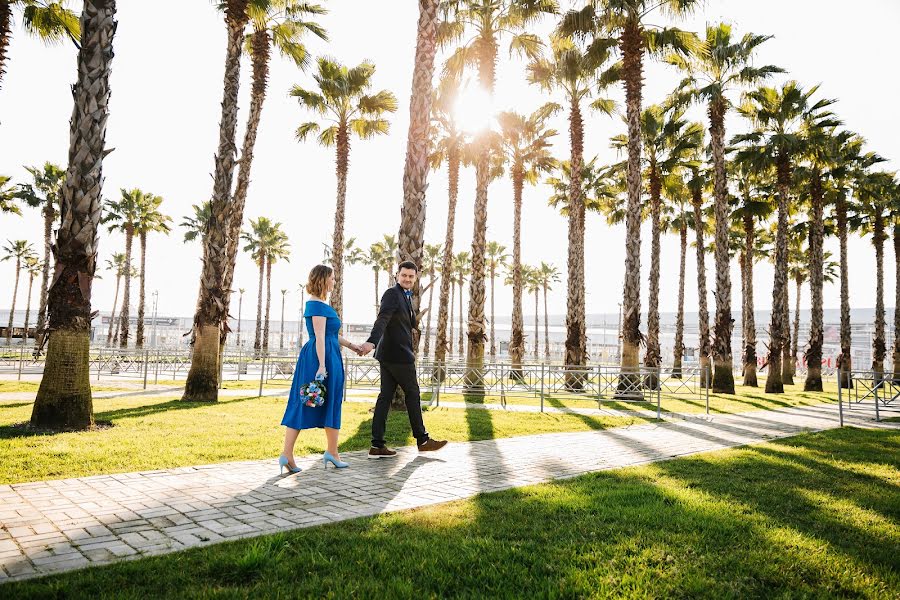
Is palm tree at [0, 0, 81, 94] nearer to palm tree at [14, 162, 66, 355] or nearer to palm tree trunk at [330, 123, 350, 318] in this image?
palm tree trunk at [330, 123, 350, 318]

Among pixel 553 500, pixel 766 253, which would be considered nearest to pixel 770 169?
pixel 766 253

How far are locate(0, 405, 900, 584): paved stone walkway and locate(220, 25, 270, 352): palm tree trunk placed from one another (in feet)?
32.8

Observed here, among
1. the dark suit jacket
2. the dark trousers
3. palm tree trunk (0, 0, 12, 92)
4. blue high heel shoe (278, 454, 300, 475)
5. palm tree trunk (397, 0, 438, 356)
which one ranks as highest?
palm tree trunk (0, 0, 12, 92)

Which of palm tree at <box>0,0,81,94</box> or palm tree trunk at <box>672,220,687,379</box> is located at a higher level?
palm tree at <box>0,0,81,94</box>

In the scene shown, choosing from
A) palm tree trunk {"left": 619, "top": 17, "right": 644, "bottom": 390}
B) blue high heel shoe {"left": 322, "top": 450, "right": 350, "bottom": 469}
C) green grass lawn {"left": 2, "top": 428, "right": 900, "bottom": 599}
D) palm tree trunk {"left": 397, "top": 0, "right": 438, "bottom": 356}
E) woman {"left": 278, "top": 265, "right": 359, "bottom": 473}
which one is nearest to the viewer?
green grass lawn {"left": 2, "top": 428, "right": 900, "bottom": 599}

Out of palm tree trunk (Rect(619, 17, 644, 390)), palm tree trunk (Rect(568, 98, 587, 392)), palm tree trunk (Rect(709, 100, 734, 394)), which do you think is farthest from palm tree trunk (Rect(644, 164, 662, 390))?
palm tree trunk (Rect(619, 17, 644, 390))

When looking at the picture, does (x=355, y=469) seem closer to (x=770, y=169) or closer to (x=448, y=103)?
(x=448, y=103)

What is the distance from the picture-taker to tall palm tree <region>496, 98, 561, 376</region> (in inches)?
922

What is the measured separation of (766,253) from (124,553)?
41784mm

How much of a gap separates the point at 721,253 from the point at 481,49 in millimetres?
12646

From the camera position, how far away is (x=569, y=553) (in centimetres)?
319

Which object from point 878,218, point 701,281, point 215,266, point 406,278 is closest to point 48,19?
point 215,266

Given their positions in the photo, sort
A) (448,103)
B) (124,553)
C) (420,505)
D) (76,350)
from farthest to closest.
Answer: (448,103) < (76,350) < (420,505) < (124,553)

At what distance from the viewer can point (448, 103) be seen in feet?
71.6
